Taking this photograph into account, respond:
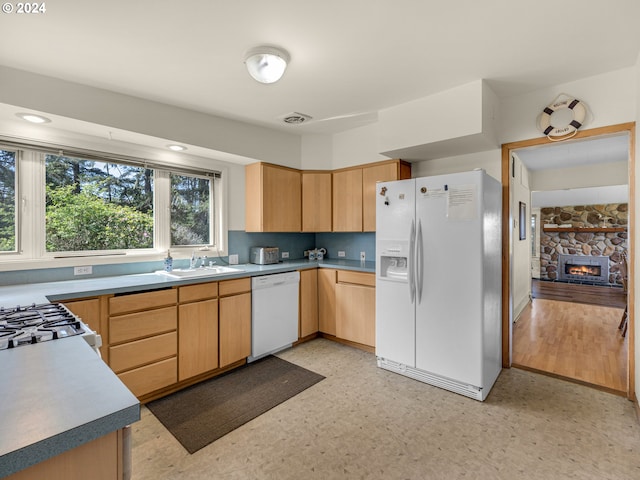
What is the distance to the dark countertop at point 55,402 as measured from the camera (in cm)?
63

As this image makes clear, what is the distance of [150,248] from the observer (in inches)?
122

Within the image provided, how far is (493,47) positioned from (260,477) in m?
2.94

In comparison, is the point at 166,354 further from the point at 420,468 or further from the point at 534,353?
the point at 534,353

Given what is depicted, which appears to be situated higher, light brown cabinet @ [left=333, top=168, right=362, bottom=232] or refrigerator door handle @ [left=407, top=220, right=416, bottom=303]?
light brown cabinet @ [left=333, top=168, right=362, bottom=232]

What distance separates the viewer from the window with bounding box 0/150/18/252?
235cm

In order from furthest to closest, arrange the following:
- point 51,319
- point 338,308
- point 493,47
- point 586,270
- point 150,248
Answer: point 586,270 < point 338,308 < point 150,248 < point 493,47 < point 51,319

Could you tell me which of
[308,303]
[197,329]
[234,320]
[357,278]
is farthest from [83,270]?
[357,278]

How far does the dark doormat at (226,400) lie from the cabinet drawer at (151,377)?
0.12 meters

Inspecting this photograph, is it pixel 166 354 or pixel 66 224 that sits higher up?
pixel 66 224

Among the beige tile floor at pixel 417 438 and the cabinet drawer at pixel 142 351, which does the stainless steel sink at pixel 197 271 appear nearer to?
the cabinet drawer at pixel 142 351

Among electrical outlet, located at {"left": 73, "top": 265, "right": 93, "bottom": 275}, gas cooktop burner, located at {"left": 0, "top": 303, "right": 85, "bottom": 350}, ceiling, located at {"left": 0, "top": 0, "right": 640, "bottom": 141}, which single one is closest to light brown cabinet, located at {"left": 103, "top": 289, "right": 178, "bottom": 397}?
gas cooktop burner, located at {"left": 0, "top": 303, "right": 85, "bottom": 350}

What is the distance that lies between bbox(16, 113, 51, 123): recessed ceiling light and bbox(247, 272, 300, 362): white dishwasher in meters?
2.02

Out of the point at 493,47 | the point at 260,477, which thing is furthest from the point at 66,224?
the point at 493,47

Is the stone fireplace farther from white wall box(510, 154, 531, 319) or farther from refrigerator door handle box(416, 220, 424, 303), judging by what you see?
refrigerator door handle box(416, 220, 424, 303)
